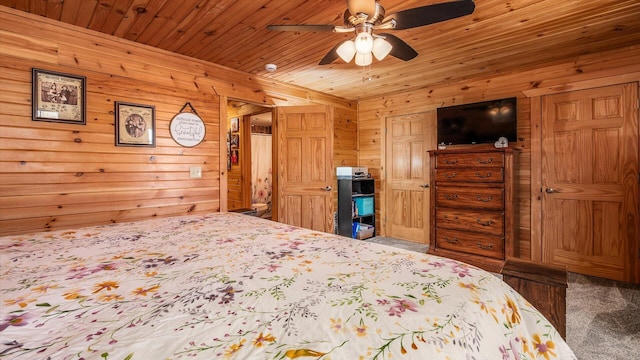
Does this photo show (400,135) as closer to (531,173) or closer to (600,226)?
(531,173)

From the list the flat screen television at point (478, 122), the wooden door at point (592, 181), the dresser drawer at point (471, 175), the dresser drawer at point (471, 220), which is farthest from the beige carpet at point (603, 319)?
the flat screen television at point (478, 122)

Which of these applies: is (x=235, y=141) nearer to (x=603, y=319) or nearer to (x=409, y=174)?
(x=409, y=174)

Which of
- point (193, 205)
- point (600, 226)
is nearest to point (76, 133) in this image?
point (193, 205)

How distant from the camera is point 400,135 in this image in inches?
180

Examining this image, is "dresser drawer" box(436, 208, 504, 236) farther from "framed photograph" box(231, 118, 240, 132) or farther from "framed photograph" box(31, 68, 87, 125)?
"framed photograph" box(31, 68, 87, 125)

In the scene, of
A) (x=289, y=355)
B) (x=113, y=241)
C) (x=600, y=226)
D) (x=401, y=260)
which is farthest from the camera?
(x=600, y=226)

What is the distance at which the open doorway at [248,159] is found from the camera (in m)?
5.12

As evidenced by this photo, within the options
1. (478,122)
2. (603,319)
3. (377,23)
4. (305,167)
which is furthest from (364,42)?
(603,319)

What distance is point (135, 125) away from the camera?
2.71 m

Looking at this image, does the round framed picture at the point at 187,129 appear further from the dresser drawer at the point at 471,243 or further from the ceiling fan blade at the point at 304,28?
the dresser drawer at the point at 471,243

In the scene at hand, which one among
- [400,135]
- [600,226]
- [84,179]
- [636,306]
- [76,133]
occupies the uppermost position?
Result: [400,135]

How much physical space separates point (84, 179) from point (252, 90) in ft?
6.52

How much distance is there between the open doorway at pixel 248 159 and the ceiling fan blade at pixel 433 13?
10.6 feet

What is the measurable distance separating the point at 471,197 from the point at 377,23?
2.36 meters
